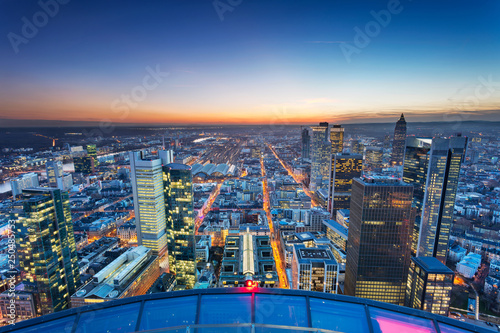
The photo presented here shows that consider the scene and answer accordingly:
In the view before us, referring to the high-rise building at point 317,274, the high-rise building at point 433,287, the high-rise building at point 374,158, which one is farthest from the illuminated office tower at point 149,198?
the high-rise building at point 374,158

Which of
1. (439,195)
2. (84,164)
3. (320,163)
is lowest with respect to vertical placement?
(84,164)

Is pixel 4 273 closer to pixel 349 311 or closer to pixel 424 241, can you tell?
pixel 349 311

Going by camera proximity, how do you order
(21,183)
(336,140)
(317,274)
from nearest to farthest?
(317,274), (21,183), (336,140)

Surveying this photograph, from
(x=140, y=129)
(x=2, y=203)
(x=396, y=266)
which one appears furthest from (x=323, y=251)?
(x=140, y=129)

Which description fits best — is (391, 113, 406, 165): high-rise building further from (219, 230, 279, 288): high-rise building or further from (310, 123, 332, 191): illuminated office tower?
(219, 230, 279, 288): high-rise building

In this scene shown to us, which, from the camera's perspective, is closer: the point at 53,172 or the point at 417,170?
the point at 417,170

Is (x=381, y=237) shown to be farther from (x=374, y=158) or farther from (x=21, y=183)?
(x=374, y=158)

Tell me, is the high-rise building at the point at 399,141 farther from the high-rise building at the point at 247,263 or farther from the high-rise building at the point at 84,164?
the high-rise building at the point at 84,164

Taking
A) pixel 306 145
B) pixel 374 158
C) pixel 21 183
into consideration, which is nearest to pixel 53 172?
pixel 21 183
